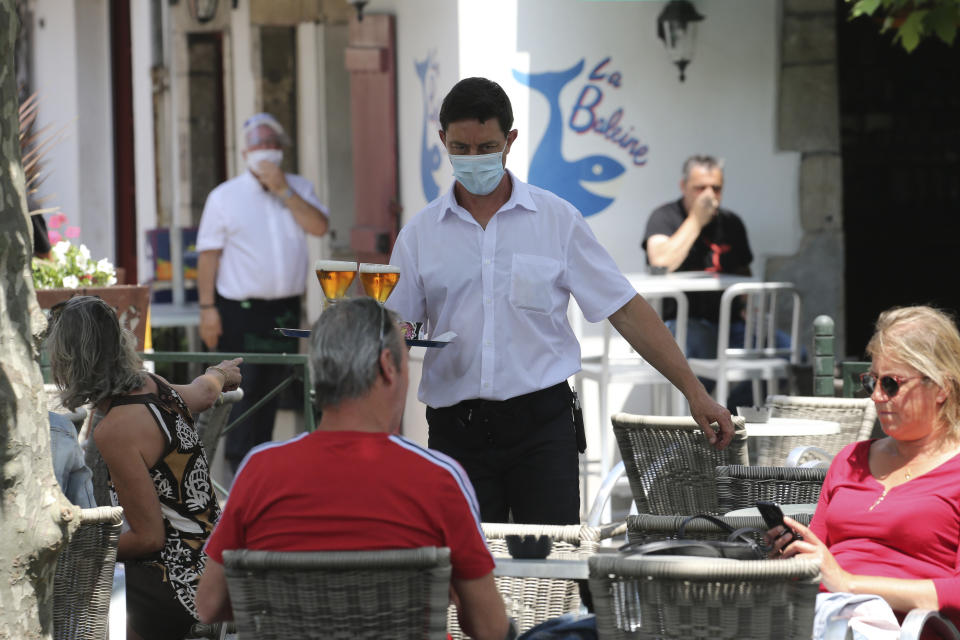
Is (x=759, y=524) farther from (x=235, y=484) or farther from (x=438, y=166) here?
(x=438, y=166)

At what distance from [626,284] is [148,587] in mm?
1418

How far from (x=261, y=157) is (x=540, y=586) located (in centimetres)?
513

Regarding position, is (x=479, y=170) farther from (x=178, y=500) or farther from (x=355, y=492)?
(x=355, y=492)

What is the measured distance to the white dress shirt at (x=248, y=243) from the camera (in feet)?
25.7

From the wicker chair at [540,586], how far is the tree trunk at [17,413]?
86 cm

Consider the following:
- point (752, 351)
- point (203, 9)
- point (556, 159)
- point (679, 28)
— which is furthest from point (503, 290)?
point (203, 9)

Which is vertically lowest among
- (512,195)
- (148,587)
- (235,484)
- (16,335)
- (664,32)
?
(148,587)

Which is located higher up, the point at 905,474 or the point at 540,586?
the point at 905,474

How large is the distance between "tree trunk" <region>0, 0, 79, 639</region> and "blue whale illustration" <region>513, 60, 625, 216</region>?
474 centimetres

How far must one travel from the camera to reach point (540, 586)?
316 cm

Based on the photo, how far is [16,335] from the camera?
111 inches

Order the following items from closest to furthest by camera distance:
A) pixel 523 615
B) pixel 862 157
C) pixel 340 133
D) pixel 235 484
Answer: pixel 235 484 → pixel 523 615 → pixel 862 157 → pixel 340 133

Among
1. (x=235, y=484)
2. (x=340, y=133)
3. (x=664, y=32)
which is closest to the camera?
(x=235, y=484)

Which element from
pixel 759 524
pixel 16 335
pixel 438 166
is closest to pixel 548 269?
pixel 759 524
